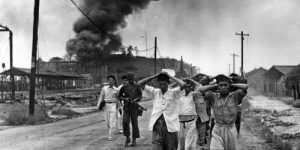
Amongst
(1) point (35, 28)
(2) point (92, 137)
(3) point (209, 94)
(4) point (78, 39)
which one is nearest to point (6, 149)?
(2) point (92, 137)

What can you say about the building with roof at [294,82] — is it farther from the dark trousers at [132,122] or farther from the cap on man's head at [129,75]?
the cap on man's head at [129,75]

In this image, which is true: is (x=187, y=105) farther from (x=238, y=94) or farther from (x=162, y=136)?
(x=238, y=94)

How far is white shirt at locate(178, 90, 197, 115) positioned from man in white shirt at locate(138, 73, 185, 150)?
1.25m

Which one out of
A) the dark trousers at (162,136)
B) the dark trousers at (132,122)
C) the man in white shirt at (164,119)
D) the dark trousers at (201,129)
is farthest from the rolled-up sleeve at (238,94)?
the dark trousers at (132,122)

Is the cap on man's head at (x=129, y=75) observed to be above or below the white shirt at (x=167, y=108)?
above

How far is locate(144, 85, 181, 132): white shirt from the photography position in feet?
18.1

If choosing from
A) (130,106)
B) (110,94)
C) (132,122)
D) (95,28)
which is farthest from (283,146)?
(95,28)

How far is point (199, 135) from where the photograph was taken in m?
7.60

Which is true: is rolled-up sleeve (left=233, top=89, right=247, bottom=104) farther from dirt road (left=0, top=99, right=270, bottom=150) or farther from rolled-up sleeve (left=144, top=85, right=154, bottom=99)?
dirt road (left=0, top=99, right=270, bottom=150)

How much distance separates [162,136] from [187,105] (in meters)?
1.62

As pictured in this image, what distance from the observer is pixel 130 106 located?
8.88 m

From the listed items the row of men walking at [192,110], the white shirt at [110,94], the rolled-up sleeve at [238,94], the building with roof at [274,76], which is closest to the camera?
the row of men walking at [192,110]

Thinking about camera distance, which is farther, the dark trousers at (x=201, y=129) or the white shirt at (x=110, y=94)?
the white shirt at (x=110, y=94)

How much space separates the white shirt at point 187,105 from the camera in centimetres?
693
